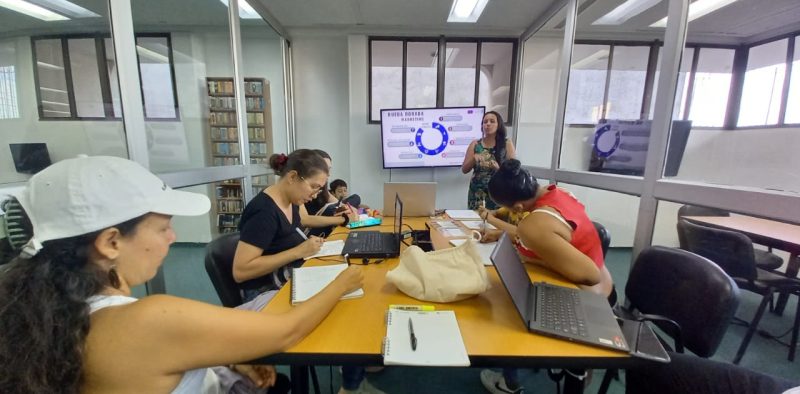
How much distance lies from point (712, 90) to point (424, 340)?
7.66 ft

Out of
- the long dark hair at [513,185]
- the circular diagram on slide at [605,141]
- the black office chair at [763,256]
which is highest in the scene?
the circular diagram on slide at [605,141]

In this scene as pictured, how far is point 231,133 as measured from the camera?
3412 millimetres

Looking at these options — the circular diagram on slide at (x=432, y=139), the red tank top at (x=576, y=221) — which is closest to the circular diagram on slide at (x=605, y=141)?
the circular diagram on slide at (x=432, y=139)

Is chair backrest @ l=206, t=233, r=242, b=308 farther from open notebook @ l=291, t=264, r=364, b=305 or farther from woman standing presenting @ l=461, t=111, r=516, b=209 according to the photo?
woman standing presenting @ l=461, t=111, r=516, b=209

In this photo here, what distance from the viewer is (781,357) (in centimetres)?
186

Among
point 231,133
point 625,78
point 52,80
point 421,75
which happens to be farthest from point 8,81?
point 625,78

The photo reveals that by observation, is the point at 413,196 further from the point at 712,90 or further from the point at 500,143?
the point at 712,90

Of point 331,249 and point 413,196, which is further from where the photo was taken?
point 413,196

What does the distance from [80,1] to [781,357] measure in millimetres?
4603

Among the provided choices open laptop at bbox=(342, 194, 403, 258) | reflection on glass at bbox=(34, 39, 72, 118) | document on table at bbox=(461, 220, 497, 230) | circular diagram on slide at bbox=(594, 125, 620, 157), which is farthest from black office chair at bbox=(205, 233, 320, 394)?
circular diagram on slide at bbox=(594, 125, 620, 157)

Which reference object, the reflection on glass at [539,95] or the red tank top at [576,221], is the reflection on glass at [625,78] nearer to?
the reflection on glass at [539,95]

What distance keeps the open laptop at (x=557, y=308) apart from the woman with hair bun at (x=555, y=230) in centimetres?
14

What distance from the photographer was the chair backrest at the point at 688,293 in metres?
1.06

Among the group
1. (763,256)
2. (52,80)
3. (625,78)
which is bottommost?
(763,256)
